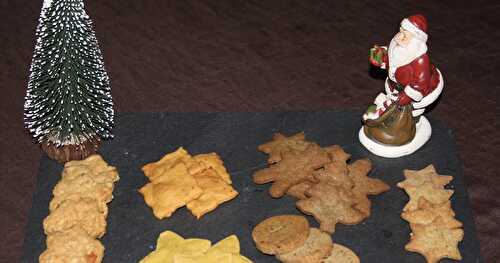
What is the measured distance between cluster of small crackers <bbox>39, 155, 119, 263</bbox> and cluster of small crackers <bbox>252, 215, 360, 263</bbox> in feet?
1.34

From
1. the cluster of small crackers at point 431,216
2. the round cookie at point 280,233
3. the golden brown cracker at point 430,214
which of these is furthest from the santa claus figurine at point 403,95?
the round cookie at point 280,233

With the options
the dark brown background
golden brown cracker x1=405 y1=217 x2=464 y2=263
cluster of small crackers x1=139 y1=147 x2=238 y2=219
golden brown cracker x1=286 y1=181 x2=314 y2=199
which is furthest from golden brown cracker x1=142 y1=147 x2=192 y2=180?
golden brown cracker x1=405 y1=217 x2=464 y2=263

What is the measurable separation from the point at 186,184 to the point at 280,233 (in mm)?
293

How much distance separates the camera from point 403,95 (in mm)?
2246

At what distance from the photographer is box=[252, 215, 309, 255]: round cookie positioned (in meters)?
2.13

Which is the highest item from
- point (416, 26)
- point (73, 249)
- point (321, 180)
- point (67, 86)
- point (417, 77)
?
point (416, 26)

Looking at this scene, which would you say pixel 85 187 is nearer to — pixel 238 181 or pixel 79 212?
pixel 79 212

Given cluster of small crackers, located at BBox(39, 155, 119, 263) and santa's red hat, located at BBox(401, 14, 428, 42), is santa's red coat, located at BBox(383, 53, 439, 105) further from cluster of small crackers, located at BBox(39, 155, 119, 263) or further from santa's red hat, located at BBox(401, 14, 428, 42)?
cluster of small crackers, located at BBox(39, 155, 119, 263)

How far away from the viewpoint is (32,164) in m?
2.77

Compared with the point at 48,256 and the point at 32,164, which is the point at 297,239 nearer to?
the point at 48,256

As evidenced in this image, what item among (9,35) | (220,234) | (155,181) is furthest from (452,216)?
(9,35)

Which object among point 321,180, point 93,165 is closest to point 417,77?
point 321,180

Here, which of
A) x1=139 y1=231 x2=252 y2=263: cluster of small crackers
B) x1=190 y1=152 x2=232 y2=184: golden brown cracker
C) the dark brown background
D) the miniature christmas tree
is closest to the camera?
x1=139 y1=231 x2=252 y2=263: cluster of small crackers

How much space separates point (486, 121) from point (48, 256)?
1572 mm
